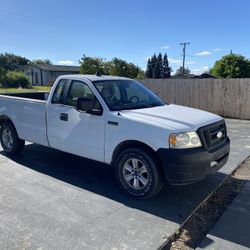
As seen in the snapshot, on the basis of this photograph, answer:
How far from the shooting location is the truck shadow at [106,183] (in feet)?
14.0

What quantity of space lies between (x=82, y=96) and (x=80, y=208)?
199 centimetres

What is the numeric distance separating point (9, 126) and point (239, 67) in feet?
112

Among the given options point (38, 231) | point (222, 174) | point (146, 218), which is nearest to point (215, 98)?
point (222, 174)

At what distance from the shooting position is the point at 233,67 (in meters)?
36.0

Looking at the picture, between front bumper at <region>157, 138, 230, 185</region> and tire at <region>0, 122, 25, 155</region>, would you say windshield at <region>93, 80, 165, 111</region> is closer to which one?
front bumper at <region>157, 138, 230, 185</region>

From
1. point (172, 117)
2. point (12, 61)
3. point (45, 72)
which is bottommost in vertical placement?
point (172, 117)

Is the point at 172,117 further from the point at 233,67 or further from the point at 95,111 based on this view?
the point at 233,67

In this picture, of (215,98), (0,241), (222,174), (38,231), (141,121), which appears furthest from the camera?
(215,98)

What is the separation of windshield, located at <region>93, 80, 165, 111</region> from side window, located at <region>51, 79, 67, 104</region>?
0.75 meters

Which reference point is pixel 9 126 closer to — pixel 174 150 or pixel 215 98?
pixel 174 150

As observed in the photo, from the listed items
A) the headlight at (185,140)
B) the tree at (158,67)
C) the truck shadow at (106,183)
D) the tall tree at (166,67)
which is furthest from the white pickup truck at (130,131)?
the tall tree at (166,67)

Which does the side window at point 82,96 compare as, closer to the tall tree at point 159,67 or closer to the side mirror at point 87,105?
the side mirror at point 87,105

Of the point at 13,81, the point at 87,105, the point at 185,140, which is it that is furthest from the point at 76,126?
the point at 13,81

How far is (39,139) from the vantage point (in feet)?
19.7
